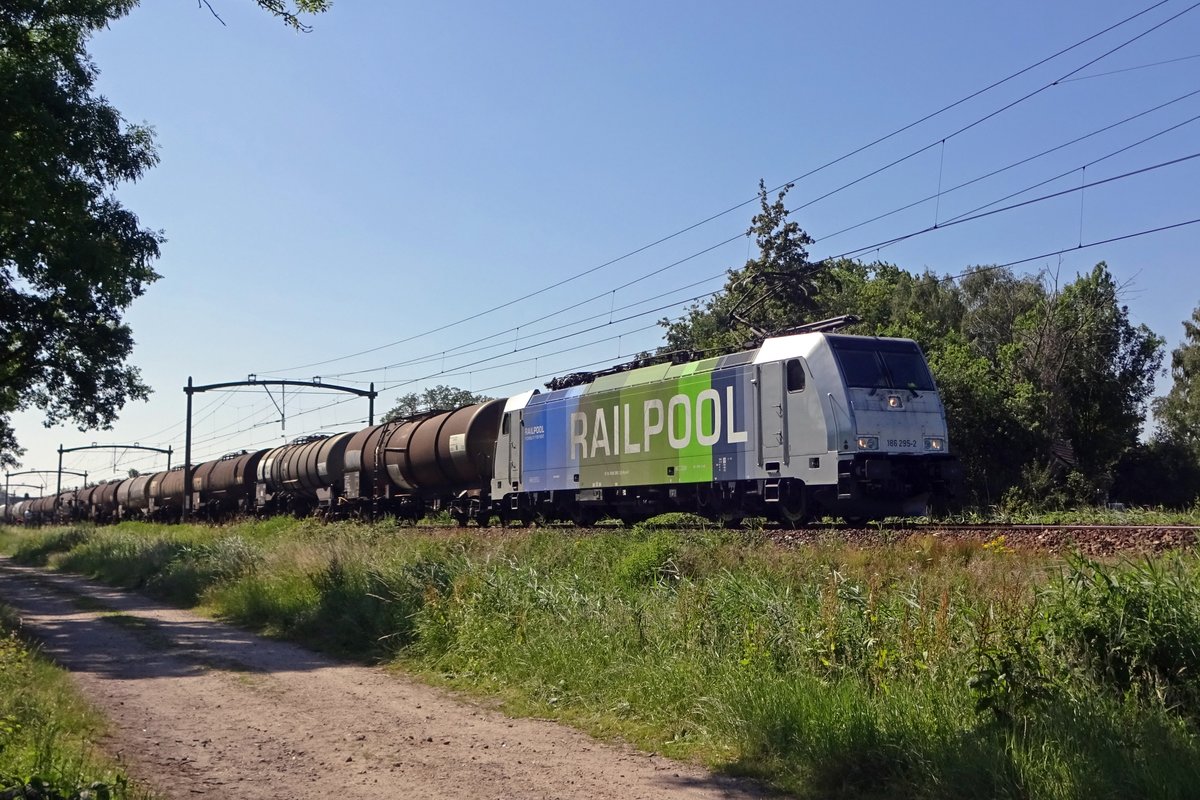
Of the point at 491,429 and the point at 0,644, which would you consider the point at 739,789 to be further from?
the point at 491,429

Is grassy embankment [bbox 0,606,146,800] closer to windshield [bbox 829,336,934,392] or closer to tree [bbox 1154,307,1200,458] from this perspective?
windshield [bbox 829,336,934,392]

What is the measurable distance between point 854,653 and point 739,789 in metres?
1.92

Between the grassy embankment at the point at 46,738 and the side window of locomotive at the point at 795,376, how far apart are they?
1134 centimetres

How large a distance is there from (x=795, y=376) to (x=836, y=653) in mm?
9529

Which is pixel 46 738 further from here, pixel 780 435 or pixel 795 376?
pixel 795 376

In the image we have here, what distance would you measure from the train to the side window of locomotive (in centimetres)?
2

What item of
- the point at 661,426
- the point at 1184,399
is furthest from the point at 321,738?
the point at 1184,399

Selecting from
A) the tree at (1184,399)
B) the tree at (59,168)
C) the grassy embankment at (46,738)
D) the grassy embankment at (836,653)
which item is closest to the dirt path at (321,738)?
the grassy embankment at (46,738)

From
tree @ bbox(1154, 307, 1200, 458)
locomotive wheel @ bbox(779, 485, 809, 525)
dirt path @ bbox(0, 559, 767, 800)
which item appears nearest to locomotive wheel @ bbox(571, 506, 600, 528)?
locomotive wheel @ bbox(779, 485, 809, 525)

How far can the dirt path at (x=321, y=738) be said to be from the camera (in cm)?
681

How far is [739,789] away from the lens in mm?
6688

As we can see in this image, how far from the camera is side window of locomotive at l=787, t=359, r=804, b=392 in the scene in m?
17.2

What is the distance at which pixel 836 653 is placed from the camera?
828 cm

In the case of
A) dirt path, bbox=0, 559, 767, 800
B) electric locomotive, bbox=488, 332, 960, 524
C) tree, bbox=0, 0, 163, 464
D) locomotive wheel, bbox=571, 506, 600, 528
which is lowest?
Result: dirt path, bbox=0, 559, 767, 800
